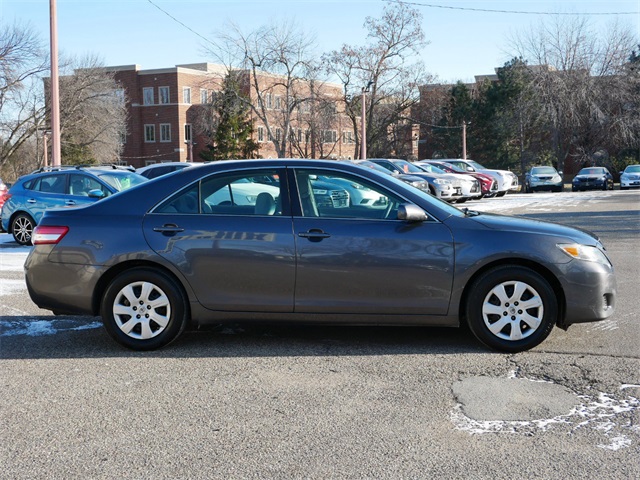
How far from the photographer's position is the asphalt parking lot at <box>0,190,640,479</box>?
13.1 ft

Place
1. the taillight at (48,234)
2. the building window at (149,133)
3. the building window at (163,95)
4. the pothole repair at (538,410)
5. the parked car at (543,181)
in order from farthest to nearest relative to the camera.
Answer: the building window at (149,133)
the building window at (163,95)
the parked car at (543,181)
the taillight at (48,234)
the pothole repair at (538,410)

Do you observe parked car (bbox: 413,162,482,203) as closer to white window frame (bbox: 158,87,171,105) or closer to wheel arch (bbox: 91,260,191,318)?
wheel arch (bbox: 91,260,191,318)

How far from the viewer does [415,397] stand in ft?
16.5

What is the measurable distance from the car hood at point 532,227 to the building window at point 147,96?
240ft

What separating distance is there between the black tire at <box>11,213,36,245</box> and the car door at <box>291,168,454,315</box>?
10.3m

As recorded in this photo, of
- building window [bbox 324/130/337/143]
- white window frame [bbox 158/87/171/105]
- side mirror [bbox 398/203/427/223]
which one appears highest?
white window frame [bbox 158/87/171/105]

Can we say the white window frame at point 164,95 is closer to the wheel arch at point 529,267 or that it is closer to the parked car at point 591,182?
the parked car at point 591,182

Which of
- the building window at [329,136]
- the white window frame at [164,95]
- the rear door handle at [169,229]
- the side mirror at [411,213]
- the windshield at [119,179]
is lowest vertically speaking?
the rear door handle at [169,229]

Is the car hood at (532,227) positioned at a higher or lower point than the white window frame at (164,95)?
lower

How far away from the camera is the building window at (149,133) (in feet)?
252

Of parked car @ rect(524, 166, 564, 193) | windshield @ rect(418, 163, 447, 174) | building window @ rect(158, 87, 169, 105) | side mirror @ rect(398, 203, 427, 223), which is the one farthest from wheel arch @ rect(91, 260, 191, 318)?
building window @ rect(158, 87, 169, 105)

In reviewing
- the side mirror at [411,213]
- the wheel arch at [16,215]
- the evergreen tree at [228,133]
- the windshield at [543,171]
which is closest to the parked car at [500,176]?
the windshield at [543,171]

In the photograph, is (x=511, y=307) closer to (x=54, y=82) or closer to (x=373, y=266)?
(x=373, y=266)

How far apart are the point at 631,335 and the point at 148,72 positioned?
244 ft
